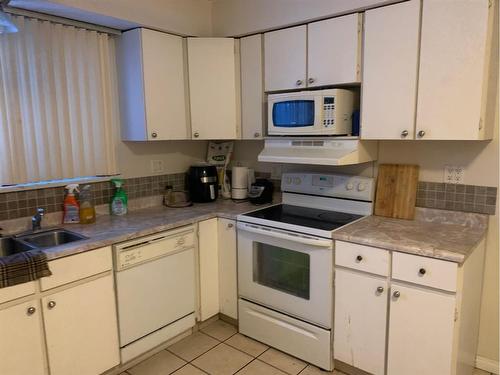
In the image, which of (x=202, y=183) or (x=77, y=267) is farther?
(x=202, y=183)

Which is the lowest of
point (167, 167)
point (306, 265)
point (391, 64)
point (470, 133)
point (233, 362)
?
point (233, 362)

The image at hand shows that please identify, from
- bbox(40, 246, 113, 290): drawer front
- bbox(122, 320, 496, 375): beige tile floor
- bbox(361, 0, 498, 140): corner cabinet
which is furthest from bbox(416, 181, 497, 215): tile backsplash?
bbox(40, 246, 113, 290): drawer front

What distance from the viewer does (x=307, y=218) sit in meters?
2.43

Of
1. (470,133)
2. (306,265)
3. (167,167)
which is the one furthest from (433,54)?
(167,167)

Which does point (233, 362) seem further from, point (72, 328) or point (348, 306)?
point (72, 328)

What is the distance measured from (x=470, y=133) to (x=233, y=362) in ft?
6.25

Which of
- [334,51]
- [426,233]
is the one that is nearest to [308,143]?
[334,51]

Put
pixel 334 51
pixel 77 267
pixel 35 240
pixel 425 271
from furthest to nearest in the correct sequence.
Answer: pixel 334 51
pixel 35 240
pixel 77 267
pixel 425 271

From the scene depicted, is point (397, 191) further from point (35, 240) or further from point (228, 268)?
point (35, 240)

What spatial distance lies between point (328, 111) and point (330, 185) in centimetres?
60

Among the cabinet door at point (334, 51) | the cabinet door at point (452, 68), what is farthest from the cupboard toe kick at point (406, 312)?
the cabinet door at point (334, 51)

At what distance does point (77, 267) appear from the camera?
A: 1903 mm

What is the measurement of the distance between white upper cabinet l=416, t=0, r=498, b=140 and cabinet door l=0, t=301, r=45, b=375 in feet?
7.23

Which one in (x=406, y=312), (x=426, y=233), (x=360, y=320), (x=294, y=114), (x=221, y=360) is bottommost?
(x=221, y=360)
